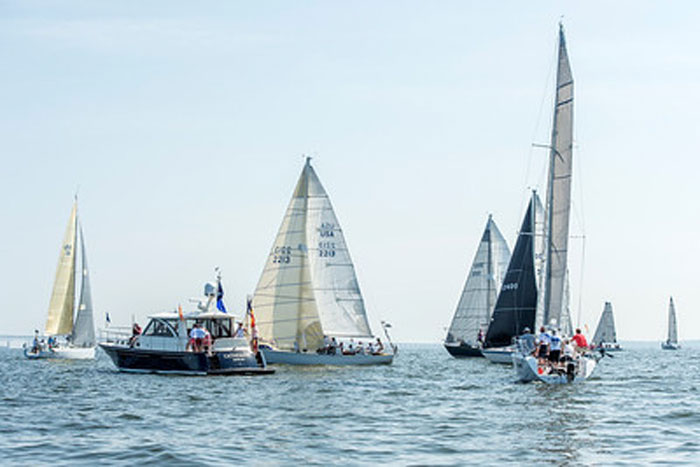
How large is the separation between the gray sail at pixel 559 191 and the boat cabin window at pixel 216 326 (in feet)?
45.0

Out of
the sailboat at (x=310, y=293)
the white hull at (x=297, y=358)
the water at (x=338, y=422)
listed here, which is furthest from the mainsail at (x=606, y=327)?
the water at (x=338, y=422)

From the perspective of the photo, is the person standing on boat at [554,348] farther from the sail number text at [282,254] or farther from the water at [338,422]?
the sail number text at [282,254]

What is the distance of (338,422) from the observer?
89.2 feet

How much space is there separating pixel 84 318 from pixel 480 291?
29679 mm

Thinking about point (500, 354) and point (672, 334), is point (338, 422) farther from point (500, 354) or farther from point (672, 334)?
point (672, 334)

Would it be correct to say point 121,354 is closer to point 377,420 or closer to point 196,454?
point 377,420

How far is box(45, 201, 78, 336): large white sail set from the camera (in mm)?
A: 79250

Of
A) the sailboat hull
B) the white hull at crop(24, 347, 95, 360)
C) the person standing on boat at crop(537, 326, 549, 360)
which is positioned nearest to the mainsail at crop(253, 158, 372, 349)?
the person standing on boat at crop(537, 326, 549, 360)

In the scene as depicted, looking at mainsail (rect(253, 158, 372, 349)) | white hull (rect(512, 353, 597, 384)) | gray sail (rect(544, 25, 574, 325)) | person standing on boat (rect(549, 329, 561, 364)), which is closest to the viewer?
person standing on boat (rect(549, 329, 561, 364))

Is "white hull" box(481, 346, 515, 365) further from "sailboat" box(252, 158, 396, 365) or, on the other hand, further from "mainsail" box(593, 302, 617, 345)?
"mainsail" box(593, 302, 617, 345)

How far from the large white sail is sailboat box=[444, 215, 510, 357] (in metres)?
29.0

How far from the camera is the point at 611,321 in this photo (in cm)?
15325

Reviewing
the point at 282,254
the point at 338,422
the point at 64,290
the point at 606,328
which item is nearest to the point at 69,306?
the point at 64,290

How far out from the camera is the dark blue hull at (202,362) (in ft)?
139
